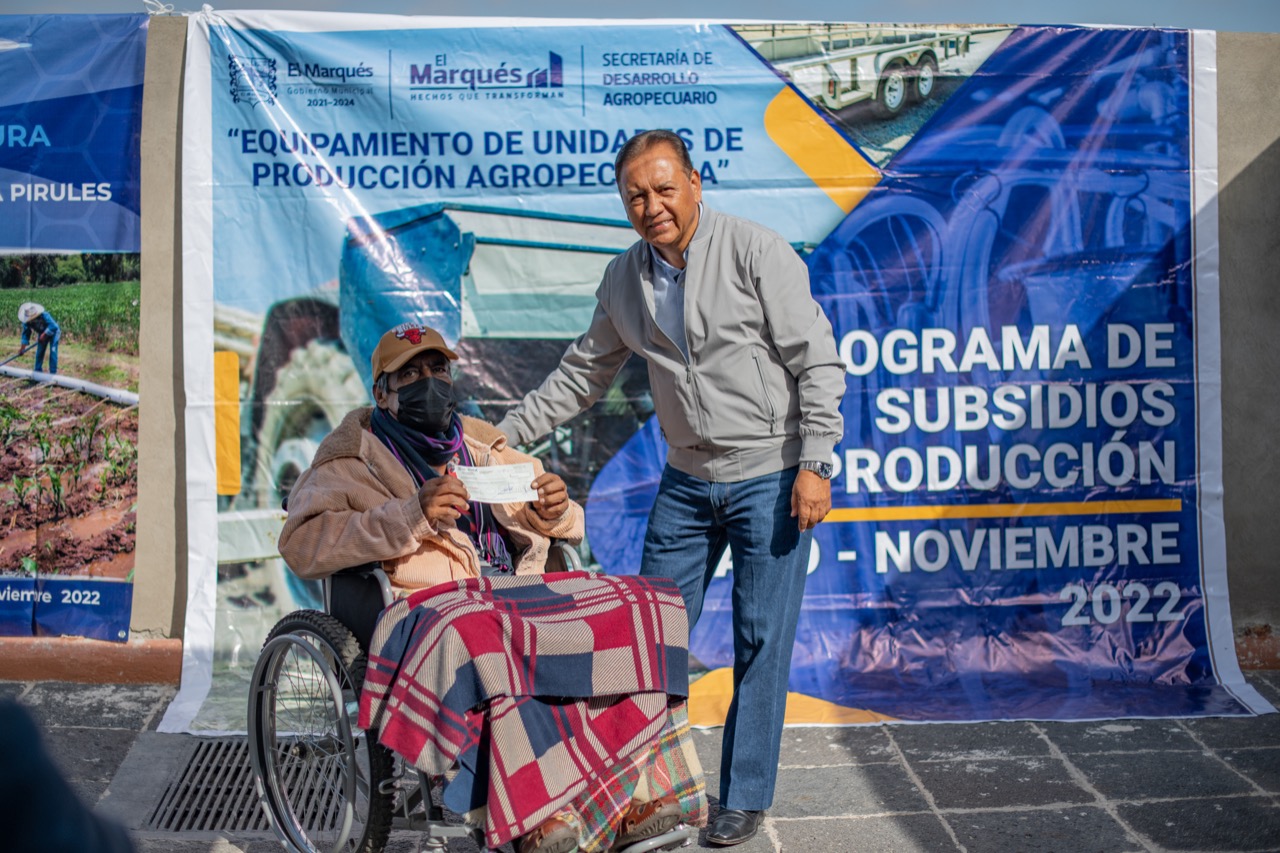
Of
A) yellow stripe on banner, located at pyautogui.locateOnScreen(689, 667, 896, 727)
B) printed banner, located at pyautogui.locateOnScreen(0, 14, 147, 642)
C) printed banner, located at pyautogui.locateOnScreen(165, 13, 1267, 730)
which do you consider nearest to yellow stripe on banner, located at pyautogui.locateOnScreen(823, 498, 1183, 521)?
printed banner, located at pyautogui.locateOnScreen(165, 13, 1267, 730)

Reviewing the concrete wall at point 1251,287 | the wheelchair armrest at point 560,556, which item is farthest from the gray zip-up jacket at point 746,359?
the concrete wall at point 1251,287

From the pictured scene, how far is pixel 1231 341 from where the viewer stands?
16.3 feet

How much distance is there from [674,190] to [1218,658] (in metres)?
3.10

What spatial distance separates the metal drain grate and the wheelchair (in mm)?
297

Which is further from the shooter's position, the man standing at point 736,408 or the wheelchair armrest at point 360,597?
the man standing at point 736,408

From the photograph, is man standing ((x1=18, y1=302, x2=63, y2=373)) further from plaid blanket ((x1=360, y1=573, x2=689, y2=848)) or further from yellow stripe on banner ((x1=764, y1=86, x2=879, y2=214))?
yellow stripe on banner ((x1=764, y1=86, x2=879, y2=214))

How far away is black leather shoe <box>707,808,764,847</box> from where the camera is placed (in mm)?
3496

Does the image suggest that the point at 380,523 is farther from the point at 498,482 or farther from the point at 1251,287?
the point at 1251,287

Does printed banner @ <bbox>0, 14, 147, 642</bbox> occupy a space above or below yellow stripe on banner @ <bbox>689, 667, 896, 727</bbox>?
above

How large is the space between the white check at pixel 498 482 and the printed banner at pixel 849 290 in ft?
5.52

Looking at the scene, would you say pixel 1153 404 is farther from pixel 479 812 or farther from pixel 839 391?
pixel 479 812

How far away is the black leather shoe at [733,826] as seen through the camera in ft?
11.5

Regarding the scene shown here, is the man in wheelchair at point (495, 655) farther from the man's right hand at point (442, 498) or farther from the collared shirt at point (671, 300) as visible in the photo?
the collared shirt at point (671, 300)

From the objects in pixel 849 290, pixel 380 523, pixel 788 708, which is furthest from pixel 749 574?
pixel 849 290
